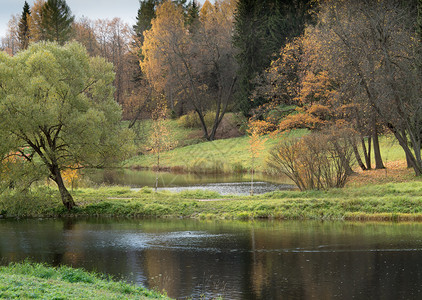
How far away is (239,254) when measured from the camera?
1938cm

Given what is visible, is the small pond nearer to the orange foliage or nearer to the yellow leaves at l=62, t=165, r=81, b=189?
the yellow leaves at l=62, t=165, r=81, b=189

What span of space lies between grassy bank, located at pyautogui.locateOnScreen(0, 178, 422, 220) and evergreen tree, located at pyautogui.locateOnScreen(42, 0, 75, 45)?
39954 mm

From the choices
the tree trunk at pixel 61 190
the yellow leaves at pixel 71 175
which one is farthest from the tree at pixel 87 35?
the tree trunk at pixel 61 190

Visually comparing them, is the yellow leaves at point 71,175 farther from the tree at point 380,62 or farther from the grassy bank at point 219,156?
the tree at point 380,62

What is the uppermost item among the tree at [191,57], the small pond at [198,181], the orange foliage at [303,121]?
the tree at [191,57]

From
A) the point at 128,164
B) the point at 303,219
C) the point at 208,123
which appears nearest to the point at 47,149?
the point at 303,219

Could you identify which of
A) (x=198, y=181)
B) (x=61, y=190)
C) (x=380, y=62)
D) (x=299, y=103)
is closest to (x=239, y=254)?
(x=61, y=190)

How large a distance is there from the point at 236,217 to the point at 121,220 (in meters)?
6.39

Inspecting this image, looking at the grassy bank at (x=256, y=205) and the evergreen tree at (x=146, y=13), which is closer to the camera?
the grassy bank at (x=256, y=205)

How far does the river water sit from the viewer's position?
14.8 meters

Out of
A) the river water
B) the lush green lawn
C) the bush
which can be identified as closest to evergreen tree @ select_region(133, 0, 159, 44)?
the lush green lawn

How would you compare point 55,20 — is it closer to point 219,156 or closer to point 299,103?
point 219,156

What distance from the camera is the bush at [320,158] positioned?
29328 millimetres

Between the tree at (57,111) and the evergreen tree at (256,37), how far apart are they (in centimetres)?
3071
